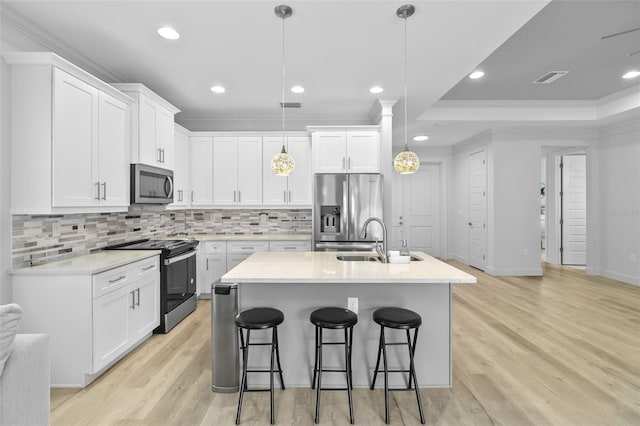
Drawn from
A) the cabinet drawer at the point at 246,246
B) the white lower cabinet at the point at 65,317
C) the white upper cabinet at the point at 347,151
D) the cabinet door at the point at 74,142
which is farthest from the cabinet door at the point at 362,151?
the white lower cabinet at the point at 65,317

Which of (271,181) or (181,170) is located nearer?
(181,170)

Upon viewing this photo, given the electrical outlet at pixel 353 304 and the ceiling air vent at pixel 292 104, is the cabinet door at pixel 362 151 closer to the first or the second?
the ceiling air vent at pixel 292 104

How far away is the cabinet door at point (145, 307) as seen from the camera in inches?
117

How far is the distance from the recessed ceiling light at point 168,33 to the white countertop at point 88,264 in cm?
188

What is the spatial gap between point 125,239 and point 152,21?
2404mm

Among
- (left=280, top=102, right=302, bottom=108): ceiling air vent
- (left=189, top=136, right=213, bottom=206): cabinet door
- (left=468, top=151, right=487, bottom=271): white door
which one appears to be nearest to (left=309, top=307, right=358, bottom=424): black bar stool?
(left=280, top=102, right=302, bottom=108): ceiling air vent

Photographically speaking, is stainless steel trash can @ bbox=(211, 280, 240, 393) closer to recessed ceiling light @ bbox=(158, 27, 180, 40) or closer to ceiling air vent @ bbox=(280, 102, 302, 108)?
recessed ceiling light @ bbox=(158, 27, 180, 40)

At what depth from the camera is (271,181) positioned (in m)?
4.94

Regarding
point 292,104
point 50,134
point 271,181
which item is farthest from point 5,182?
point 292,104

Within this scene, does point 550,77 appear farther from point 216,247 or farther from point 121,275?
point 121,275

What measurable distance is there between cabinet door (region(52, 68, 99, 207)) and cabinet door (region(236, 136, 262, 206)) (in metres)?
2.25

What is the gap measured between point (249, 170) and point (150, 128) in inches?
63.3

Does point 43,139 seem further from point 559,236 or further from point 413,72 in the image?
point 559,236

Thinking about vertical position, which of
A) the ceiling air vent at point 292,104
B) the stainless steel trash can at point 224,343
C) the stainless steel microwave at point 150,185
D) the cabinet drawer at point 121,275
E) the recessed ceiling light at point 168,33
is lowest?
the stainless steel trash can at point 224,343
